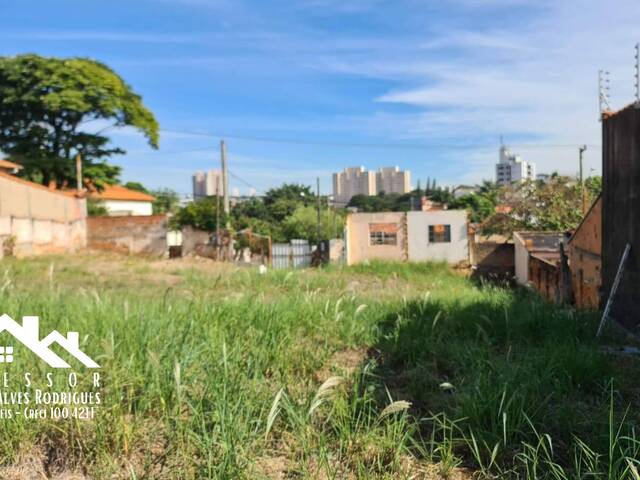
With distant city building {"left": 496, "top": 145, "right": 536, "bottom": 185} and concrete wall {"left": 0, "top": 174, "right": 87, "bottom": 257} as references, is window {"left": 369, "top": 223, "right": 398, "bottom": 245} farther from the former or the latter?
distant city building {"left": 496, "top": 145, "right": 536, "bottom": 185}

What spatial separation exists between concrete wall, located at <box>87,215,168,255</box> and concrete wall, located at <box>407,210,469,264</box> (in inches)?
473

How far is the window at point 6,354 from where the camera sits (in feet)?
9.73

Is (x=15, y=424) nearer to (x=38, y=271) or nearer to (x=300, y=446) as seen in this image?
(x=300, y=446)

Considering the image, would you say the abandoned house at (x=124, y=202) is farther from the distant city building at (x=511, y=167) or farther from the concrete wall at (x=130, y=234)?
the distant city building at (x=511, y=167)

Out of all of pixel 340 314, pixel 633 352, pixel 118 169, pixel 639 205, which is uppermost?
pixel 118 169

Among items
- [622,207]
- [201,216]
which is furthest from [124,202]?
[622,207]

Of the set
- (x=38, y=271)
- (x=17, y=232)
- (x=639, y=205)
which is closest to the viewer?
(x=639, y=205)

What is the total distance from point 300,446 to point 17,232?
1640 cm

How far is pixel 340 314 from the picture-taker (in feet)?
14.3

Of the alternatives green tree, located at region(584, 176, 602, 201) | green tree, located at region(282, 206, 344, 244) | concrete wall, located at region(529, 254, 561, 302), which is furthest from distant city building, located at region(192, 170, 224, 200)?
concrete wall, located at region(529, 254, 561, 302)

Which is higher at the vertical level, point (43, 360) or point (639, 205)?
point (639, 205)

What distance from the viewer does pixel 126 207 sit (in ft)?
139

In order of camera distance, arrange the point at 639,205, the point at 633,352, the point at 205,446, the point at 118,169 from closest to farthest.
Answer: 1. the point at 205,446
2. the point at 633,352
3. the point at 639,205
4. the point at 118,169

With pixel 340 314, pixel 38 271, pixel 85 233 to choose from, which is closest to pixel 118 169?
pixel 85 233
